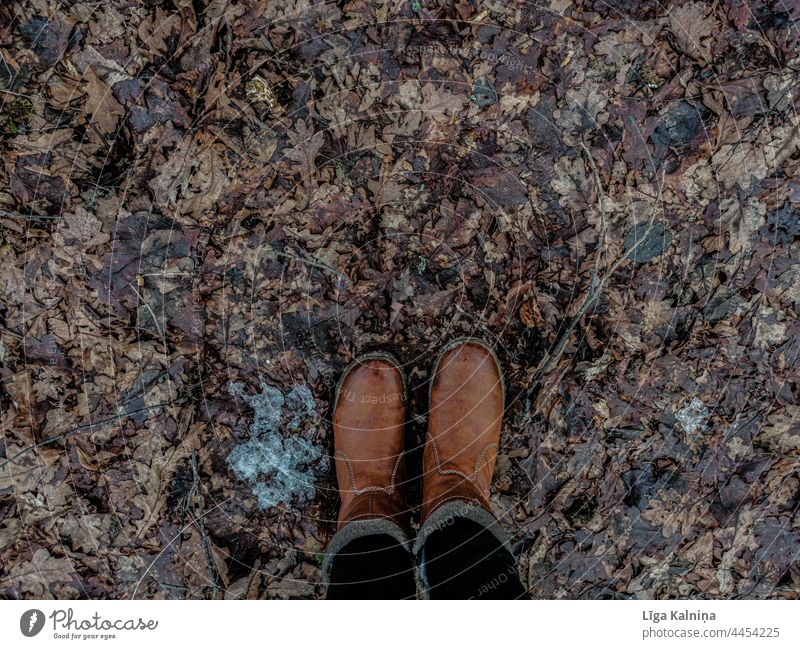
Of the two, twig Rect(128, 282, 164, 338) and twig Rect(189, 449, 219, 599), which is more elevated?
twig Rect(128, 282, 164, 338)

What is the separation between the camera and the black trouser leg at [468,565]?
225cm

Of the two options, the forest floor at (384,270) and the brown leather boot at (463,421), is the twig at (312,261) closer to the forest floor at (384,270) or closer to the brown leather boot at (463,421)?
the forest floor at (384,270)

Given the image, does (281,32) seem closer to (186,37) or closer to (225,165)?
(186,37)

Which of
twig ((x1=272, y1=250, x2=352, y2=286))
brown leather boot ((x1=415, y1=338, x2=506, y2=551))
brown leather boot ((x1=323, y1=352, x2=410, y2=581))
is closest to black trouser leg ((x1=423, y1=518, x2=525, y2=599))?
brown leather boot ((x1=415, y1=338, x2=506, y2=551))

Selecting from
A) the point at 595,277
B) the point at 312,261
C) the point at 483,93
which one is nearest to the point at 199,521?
the point at 312,261

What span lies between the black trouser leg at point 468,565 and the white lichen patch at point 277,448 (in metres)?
0.89

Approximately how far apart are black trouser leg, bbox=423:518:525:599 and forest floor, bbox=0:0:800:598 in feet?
1.34

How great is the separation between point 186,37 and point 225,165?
29.4 inches

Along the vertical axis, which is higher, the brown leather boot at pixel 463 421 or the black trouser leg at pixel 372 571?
the brown leather boot at pixel 463 421

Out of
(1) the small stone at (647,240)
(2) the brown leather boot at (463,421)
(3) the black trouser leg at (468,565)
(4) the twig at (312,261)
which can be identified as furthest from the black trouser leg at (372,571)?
(1) the small stone at (647,240)

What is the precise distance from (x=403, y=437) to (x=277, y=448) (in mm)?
831

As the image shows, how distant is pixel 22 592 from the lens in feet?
8.41

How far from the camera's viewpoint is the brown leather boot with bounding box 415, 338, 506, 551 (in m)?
2.65

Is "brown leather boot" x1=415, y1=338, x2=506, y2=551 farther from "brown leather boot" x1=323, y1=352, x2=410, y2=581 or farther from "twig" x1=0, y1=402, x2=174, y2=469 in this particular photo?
"twig" x1=0, y1=402, x2=174, y2=469
